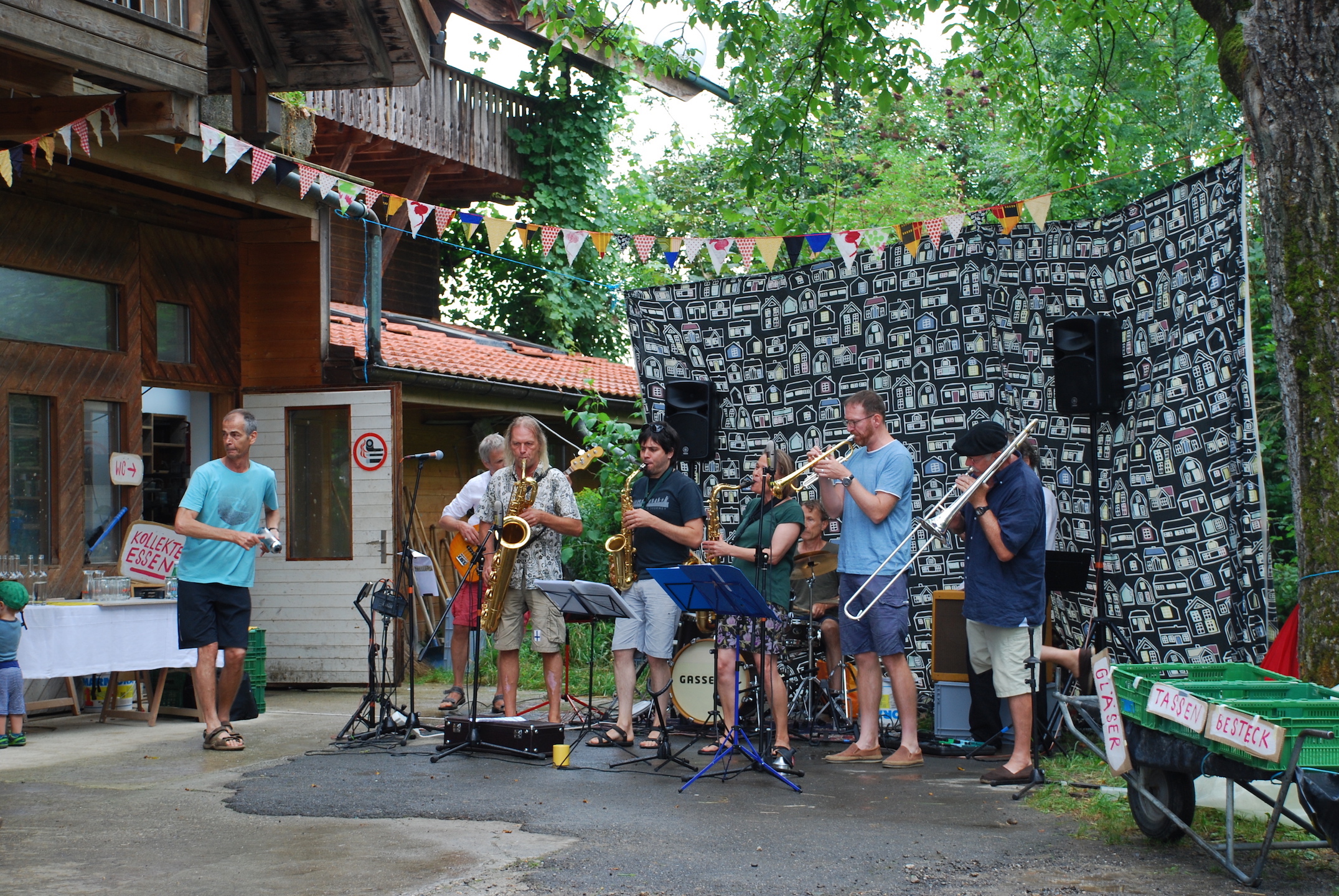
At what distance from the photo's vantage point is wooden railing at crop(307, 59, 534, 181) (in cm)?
1351

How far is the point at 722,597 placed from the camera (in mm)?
5730

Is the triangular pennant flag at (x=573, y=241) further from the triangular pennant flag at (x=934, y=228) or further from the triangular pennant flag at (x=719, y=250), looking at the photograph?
the triangular pennant flag at (x=934, y=228)

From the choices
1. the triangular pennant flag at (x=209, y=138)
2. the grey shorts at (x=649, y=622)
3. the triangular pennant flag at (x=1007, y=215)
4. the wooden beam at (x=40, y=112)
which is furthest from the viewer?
the triangular pennant flag at (x=209, y=138)

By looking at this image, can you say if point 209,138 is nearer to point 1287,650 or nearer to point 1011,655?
point 1011,655

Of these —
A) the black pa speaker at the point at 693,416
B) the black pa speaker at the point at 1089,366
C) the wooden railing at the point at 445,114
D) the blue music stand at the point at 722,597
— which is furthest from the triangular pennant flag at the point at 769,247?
the wooden railing at the point at 445,114

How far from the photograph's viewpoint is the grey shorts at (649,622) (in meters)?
6.73

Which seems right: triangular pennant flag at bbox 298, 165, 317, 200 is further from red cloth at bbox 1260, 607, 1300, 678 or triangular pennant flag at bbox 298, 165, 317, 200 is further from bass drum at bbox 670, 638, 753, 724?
red cloth at bbox 1260, 607, 1300, 678

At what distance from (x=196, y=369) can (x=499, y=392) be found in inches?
139

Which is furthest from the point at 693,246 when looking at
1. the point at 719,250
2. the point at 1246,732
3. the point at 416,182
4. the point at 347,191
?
the point at 416,182

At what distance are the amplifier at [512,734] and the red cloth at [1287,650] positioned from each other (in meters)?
3.53

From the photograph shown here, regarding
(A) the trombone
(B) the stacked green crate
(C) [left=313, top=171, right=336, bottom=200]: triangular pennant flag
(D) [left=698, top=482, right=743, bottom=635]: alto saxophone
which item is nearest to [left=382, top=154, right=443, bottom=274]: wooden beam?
(C) [left=313, top=171, right=336, bottom=200]: triangular pennant flag

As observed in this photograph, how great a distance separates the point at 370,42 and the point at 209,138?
1353mm

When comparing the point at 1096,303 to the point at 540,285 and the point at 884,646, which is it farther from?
the point at 540,285

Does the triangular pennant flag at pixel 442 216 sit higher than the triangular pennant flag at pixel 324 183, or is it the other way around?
the triangular pennant flag at pixel 324 183
